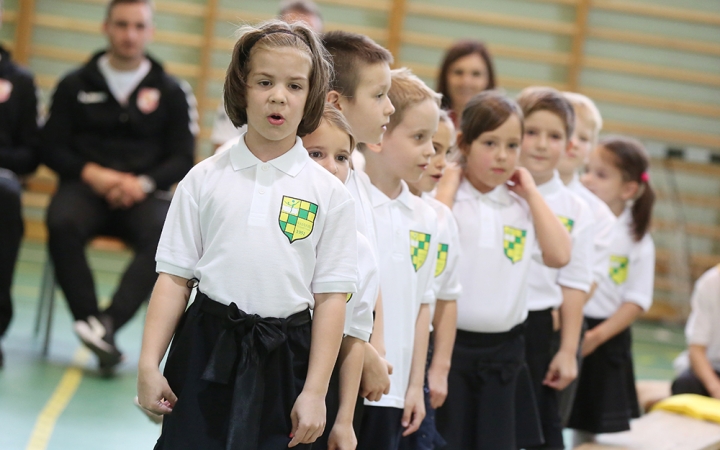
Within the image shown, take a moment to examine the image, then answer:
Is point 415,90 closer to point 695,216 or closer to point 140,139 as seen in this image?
point 140,139

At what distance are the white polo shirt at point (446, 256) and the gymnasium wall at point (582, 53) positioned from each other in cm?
585

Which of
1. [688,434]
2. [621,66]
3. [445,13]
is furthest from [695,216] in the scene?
[688,434]

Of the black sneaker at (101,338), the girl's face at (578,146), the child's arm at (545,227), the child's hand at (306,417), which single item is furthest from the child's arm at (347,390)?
the black sneaker at (101,338)

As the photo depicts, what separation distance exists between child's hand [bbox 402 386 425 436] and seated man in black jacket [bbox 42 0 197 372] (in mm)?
2172

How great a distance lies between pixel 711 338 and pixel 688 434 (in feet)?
2.73

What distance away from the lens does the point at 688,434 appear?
3.45 meters

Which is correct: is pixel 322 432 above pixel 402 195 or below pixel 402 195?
below

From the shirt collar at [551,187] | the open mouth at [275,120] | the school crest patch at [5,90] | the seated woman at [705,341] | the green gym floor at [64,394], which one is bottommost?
the green gym floor at [64,394]

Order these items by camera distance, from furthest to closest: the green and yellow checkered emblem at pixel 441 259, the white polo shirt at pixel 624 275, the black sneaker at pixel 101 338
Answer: the black sneaker at pixel 101 338
the white polo shirt at pixel 624 275
the green and yellow checkered emblem at pixel 441 259

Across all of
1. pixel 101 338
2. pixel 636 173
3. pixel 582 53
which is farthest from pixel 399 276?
pixel 582 53

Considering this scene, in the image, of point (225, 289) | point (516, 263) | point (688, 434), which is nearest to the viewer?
point (225, 289)

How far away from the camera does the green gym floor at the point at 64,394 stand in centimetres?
307

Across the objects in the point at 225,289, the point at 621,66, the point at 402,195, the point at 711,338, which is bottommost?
the point at 711,338

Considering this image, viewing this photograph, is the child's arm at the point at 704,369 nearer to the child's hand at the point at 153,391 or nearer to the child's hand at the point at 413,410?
the child's hand at the point at 413,410
